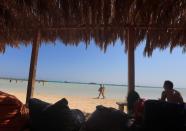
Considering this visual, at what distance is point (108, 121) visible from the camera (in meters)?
2.68

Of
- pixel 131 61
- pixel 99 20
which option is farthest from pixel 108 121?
pixel 99 20

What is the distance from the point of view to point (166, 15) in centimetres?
530

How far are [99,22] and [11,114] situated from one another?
11.2 ft

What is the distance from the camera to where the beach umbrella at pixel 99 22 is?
5305 millimetres

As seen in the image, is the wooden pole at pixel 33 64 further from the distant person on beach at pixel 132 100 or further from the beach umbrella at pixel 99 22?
the distant person on beach at pixel 132 100

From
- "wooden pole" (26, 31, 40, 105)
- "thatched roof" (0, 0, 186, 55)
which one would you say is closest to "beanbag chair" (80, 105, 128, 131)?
"thatched roof" (0, 0, 186, 55)

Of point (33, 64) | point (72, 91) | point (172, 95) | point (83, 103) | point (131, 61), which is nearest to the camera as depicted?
point (172, 95)

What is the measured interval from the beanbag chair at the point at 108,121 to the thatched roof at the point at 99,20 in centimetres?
273

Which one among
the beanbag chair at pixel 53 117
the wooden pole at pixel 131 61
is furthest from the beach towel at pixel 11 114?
the wooden pole at pixel 131 61

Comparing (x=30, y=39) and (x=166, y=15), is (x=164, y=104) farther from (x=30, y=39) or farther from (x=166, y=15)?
(x=30, y=39)

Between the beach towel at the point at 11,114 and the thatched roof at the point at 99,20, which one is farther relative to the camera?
the thatched roof at the point at 99,20

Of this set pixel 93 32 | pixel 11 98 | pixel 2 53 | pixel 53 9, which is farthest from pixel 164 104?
pixel 2 53

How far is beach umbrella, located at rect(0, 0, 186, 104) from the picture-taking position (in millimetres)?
5305

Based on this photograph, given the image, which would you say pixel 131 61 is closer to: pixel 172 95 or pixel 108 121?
pixel 172 95
